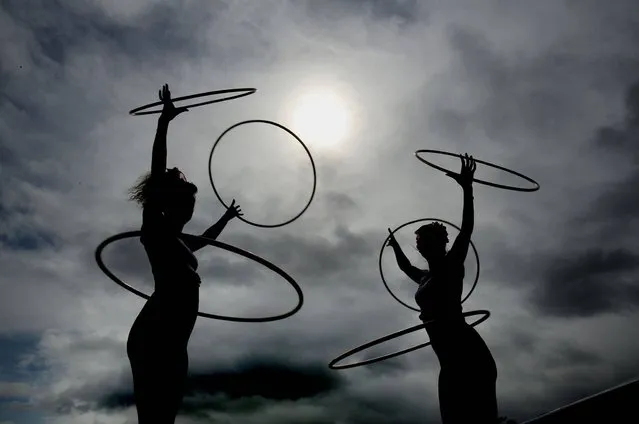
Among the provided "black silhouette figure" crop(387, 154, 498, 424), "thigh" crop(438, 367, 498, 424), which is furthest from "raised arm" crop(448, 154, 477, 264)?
"thigh" crop(438, 367, 498, 424)

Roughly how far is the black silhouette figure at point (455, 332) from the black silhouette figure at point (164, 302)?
141 inches

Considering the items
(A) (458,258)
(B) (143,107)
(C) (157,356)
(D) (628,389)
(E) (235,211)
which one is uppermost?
(B) (143,107)

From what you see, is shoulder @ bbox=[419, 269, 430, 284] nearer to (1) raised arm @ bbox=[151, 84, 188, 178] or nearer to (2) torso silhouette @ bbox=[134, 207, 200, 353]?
(2) torso silhouette @ bbox=[134, 207, 200, 353]

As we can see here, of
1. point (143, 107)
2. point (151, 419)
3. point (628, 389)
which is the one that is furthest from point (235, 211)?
point (628, 389)

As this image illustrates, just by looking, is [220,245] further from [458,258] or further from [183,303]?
[458,258]

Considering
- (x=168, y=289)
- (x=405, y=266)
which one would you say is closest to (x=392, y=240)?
(x=405, y=266)

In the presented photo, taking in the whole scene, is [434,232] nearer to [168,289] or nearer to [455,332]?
[455,332]

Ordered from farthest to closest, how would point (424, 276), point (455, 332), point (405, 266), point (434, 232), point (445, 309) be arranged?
1. point (405, 266)
2. point (424, 276)
3. point (434, 232)
4. point (445, 309)
5. point (455, 332)

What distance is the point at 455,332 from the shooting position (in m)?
8.69

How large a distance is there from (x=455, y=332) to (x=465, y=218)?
5.36 ft

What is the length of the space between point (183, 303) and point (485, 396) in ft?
13.8

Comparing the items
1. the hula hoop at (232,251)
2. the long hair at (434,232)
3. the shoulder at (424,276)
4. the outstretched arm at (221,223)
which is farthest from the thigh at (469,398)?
the outstretched arm at (221,223)

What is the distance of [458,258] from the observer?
8773mm

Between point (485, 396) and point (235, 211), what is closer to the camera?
point (485, 396)
